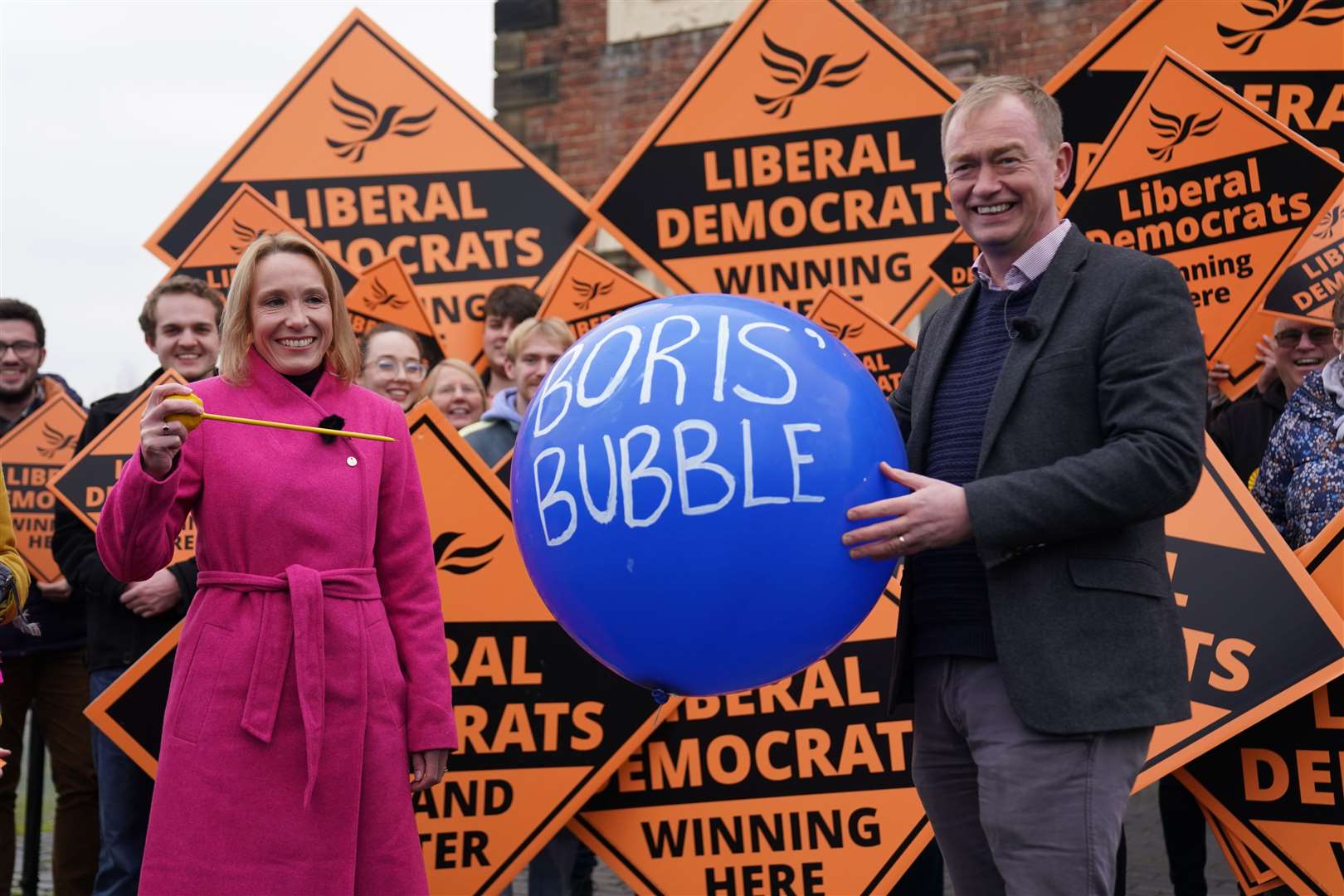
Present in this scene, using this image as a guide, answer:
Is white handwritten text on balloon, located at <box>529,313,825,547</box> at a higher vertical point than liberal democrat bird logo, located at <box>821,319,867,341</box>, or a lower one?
lower

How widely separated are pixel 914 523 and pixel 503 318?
382cm

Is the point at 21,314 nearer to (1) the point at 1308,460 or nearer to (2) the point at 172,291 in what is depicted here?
(2) the point at 172,291

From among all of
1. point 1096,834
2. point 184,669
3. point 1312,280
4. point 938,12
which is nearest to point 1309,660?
point 1096,834

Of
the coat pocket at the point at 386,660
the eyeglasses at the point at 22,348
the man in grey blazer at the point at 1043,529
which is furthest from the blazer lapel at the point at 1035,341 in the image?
the eyeglasses at the point at 22,348

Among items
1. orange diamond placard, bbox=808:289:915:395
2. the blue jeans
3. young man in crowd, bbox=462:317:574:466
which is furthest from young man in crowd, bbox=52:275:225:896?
orange diamond placard, bbox=808:289:915:395

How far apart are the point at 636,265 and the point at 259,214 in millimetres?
5293

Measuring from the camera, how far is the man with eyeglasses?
513 centimetres

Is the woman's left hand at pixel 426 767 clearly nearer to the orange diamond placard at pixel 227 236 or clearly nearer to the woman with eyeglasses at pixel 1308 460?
the woman with eyeglasses at pixel 1308 460

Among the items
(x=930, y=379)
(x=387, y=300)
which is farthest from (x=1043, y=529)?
(x=387, y=300)

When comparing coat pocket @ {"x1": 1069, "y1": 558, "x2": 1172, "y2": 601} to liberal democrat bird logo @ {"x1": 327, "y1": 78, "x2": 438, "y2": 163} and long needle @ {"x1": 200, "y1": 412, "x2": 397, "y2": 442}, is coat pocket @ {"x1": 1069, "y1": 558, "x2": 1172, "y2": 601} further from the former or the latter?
liberal democrat bird logo @ {"x1": 327, "y1": 78, "x2": 438, "y2": 163}

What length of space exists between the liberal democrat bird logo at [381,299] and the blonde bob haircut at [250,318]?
2637 mm

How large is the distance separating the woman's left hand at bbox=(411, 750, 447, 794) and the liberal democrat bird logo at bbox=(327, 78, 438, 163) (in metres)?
3.84

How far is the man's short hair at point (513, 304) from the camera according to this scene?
5.87 m

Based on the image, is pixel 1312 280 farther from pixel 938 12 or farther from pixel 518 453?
pixel 938 12
